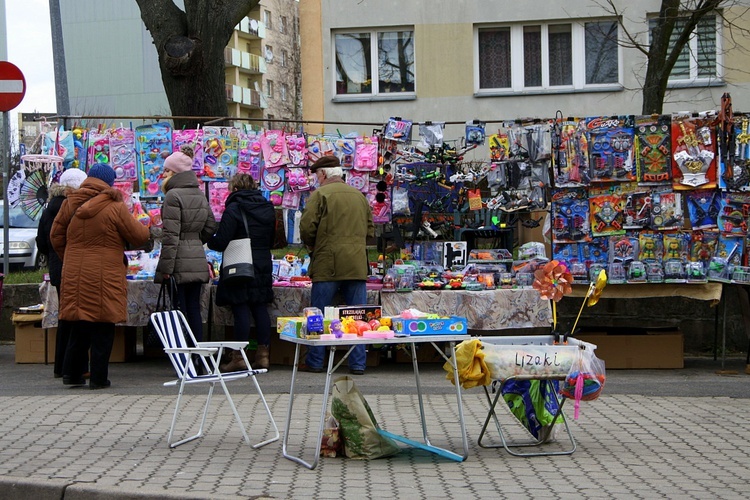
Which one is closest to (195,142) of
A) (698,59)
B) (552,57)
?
(552,57)

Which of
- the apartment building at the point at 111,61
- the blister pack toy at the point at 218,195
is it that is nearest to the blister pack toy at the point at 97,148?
the blister pack toy at the point at 218,195

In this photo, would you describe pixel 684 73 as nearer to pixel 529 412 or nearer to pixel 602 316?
pixel 602 316

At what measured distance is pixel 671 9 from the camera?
1273cm

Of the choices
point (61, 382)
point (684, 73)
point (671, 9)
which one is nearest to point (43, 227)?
point (61, 382)

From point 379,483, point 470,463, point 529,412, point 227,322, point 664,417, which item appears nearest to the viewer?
point 379,483

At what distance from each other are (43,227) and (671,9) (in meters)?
7.72

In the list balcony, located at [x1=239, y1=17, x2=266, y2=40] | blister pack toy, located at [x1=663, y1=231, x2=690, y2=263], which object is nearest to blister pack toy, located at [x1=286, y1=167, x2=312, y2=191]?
blister pack toy, located at [x1=663, y1=231, x2=690, y2=263]

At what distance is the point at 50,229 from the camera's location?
9828 millimetres

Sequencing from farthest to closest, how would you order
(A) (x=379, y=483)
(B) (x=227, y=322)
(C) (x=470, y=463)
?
1. (B) (x=227, y=322)
2. (C) (x=470, y=463)
3. (A) (x=379, y=483)

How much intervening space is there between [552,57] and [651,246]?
1076 cm

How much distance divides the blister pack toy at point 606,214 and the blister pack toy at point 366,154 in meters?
2.17

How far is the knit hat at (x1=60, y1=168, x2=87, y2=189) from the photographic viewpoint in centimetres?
970

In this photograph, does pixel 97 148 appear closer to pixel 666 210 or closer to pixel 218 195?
pixel 218 195

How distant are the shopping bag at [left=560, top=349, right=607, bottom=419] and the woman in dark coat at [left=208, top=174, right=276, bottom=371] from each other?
14.2ft
